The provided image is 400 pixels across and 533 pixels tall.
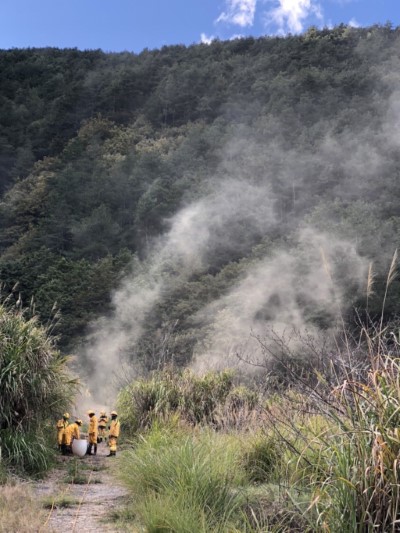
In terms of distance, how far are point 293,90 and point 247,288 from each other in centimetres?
3332

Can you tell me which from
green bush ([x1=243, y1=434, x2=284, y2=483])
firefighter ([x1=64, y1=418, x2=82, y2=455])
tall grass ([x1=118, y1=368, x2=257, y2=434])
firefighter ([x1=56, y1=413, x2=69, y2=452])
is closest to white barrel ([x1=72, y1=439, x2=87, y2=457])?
firefighter ([x1=64, y1=418, x2=82, y2=455])

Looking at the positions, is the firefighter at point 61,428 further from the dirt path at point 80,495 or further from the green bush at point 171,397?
the green bush at point 171,397

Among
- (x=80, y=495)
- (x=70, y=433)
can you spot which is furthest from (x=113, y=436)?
(x=80, y=495)

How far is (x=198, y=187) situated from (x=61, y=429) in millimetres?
35950

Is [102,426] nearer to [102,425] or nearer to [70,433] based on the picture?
[102,425]

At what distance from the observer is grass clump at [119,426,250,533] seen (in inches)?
163

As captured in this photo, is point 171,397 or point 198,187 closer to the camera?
point 171,397

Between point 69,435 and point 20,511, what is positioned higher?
point 20,511

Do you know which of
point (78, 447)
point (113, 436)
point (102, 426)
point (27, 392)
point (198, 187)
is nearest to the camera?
point (27, 392)

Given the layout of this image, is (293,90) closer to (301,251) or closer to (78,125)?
(78,125)

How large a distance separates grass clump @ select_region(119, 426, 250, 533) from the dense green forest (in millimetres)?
7279

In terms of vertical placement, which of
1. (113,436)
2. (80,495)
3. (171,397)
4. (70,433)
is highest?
(171,397)

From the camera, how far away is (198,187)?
43938 millimetres

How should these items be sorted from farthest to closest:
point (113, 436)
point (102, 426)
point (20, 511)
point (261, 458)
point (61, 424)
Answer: point (102, 426) → point (113, 436) → point (61, 424) → point (261, 458) → point (20, 511)
